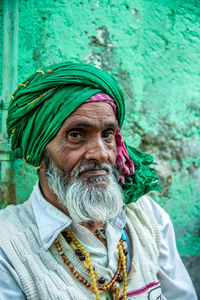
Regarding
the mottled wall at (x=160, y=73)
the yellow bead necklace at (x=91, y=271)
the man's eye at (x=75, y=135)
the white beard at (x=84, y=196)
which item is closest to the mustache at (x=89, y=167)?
the white beard at (x=84, y=196)

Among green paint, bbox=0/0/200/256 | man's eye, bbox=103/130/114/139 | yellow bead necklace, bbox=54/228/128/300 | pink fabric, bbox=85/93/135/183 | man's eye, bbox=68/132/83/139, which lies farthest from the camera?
green paint, bbox=0/0/200/256

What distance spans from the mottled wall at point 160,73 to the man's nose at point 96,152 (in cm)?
89

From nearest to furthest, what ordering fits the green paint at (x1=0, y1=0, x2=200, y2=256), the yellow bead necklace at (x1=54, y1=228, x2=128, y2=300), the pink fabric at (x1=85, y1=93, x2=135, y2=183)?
1. the yellow bead necklace at (x1=54, y1=228, x2=128, y2=300)
2. the pink fabric at (x1=85, y1=93, x2=135, y2=183)
3. the green paint at (x1=0, y1=0, x2=200, y2=256)

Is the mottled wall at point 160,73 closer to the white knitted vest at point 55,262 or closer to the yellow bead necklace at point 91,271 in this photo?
the white knitted vest at point 55,262

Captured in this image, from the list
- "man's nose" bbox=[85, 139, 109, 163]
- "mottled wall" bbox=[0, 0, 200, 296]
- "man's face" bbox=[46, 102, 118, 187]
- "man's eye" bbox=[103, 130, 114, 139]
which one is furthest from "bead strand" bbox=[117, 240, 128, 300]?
"mottled wall" bbox=[0, 0, 200, 296]

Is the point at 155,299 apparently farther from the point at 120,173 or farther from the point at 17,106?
the point at 17,106

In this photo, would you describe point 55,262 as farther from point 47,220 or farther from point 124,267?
point 124,267

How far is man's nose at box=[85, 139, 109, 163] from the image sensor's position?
1.69m

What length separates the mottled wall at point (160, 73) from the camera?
2.46m

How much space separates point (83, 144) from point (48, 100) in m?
0.33

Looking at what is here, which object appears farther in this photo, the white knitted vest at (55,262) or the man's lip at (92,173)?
the man's lip at (92,173)

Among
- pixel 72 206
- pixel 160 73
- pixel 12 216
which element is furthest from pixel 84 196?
pixel 160 73

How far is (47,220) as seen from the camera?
171cm

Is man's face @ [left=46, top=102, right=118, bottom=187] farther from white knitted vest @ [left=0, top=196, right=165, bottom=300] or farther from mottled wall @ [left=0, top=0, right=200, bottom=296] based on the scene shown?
mottled wall @ [left=0, top=0, right=200, bottom=296]
